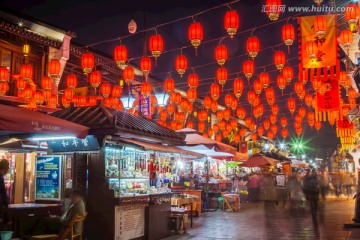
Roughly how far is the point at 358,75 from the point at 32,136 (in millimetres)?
12716

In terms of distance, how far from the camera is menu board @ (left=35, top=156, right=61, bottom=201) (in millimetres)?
11422

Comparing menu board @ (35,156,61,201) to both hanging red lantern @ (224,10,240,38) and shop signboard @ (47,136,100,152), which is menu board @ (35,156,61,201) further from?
hanging red lantern @ (224,10,240,38)

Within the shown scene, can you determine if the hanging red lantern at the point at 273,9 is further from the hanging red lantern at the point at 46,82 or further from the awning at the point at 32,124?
the hanging red lantern at the point at 46,82

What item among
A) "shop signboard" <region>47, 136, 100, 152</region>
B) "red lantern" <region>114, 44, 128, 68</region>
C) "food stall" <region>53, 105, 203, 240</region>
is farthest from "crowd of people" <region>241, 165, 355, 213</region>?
"shop signboard" <region>47, 136, 100, 152</region>

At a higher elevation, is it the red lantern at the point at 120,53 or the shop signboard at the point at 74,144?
the red lantern at the point at 120,53

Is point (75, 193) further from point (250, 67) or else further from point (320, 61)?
point (320, 61)

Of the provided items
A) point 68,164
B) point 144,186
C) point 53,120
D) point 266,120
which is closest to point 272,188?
point 266,120

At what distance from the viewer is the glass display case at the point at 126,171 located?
1071 cm

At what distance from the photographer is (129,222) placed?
10961mm

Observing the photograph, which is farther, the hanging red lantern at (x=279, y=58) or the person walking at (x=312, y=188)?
the hanging red lantern at (x=279, y=58)

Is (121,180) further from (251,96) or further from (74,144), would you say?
(251,96)

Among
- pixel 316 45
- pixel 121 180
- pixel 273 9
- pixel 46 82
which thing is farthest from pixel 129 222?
pixel 316 45

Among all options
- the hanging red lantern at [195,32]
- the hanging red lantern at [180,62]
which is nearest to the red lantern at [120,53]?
the hanging red lantern at [180,62]

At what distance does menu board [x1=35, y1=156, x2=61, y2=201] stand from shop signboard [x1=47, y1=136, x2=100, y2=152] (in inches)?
14.6
